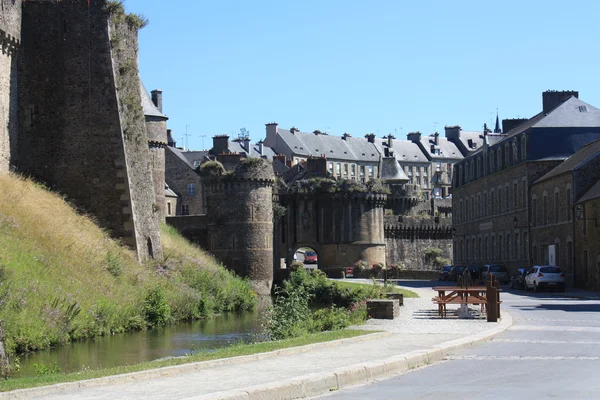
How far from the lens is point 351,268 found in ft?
233

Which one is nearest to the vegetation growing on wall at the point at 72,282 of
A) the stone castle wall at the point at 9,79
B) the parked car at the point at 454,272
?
the stone castle wall at the point at 9,79

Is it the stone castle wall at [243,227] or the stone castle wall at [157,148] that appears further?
the stone castle wall at [157,148]

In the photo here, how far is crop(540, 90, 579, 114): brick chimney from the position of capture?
57688mm

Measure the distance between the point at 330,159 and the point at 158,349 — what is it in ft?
358

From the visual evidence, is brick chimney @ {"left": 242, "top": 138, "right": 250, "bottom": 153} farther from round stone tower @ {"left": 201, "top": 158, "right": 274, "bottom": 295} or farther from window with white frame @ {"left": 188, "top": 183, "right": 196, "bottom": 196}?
round stone tower @ {"left": 201, "top": 158, "right": 274, "bottom": 295}

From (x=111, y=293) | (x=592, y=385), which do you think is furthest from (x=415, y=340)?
(x=111, y=293)

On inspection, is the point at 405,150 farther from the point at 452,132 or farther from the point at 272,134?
the point at 272,134

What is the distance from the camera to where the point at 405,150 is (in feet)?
473

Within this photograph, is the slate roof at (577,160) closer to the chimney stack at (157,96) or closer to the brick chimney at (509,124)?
the brick chimney at (509,124)

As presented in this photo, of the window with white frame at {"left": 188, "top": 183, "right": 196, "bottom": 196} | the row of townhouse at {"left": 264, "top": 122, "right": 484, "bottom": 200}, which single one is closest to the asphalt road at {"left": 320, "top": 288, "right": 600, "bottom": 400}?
the window with white frame at {"left": 188, "top": 183, "right": 196, "bottom": 196}

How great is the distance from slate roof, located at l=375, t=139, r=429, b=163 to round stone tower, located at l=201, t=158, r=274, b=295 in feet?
288

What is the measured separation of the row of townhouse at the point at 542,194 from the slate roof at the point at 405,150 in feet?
238

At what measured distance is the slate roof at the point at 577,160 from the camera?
147 feet

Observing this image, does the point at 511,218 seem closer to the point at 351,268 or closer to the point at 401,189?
the point at 351,268
